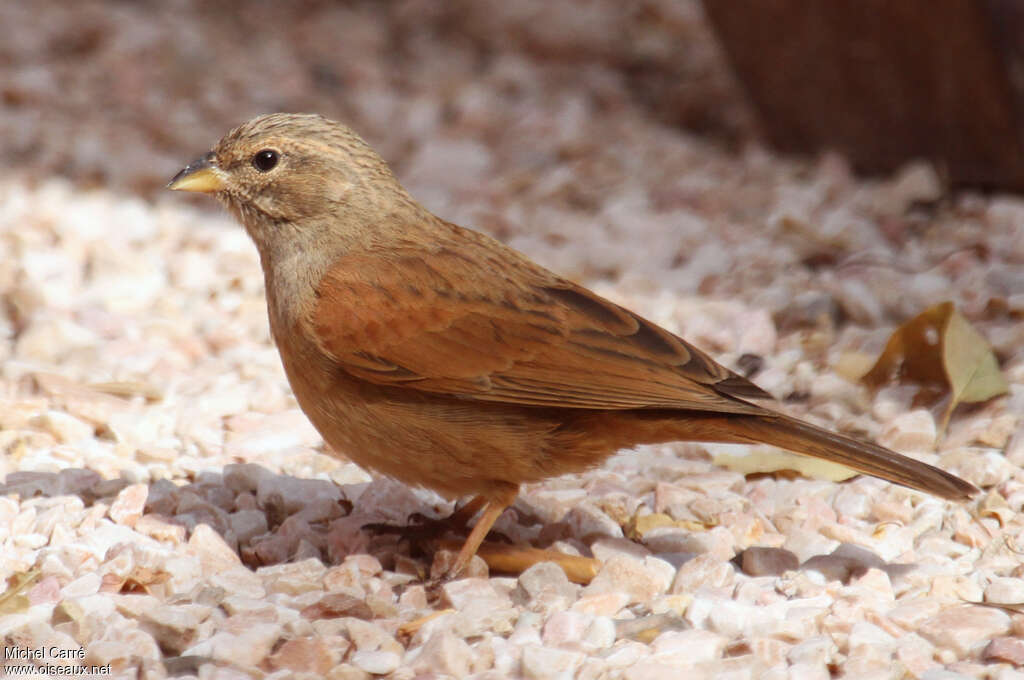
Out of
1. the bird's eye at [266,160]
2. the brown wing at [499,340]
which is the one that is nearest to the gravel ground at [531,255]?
the brown wing at [499,340]

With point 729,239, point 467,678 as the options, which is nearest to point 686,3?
point 729,239

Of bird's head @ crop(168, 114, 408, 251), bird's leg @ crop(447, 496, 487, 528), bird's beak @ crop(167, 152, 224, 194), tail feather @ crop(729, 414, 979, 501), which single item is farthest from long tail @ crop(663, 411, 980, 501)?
bird's beak @ crop(167, 152, 224, 194)

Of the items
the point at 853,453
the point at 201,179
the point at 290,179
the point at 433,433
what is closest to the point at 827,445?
the point at 853,453

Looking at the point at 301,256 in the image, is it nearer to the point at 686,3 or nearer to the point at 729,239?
the point at 729,239

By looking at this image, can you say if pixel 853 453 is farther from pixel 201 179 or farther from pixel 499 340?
pixel 201 179

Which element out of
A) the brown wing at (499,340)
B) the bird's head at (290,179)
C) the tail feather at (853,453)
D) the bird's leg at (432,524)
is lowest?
the bird's leg at (432,524)

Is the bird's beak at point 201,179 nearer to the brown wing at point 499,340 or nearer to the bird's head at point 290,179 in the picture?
the bird's head at point 290,179
